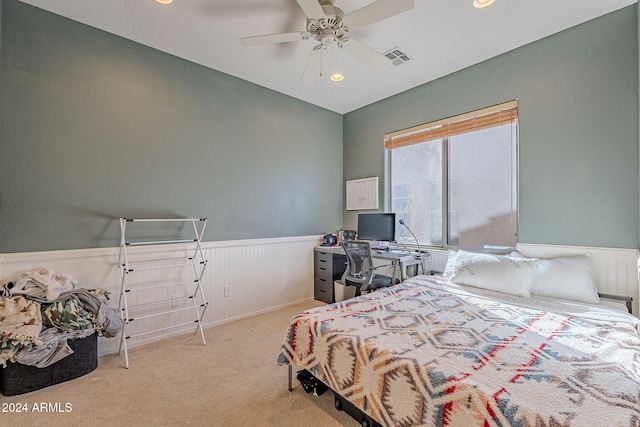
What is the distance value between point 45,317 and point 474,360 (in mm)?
2761

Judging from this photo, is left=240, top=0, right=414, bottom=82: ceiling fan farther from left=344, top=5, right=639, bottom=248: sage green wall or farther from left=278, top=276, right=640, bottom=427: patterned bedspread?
left=278, top=276, right=640, bottom=427: patterned bedspread

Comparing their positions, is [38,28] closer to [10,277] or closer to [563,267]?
[10,277]

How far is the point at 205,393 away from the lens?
196 centimetres

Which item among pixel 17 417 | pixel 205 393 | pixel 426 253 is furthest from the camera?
pixel 426 253

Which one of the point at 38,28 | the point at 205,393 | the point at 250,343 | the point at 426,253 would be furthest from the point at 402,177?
the point at 38,28

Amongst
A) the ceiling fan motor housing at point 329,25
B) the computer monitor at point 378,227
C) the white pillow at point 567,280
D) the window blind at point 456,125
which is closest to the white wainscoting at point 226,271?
the computer monitor at point 378,227

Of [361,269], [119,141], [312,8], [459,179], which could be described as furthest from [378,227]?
[119,141]

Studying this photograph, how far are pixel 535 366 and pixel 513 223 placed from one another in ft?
6.53

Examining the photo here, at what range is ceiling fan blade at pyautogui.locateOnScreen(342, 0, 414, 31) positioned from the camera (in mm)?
1798

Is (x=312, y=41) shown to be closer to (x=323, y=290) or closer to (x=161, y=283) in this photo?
(x=161, y=283)

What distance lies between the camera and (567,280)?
2.23 meters

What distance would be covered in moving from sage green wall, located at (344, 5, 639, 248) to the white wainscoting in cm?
272

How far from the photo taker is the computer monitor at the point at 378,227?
12.0 ft

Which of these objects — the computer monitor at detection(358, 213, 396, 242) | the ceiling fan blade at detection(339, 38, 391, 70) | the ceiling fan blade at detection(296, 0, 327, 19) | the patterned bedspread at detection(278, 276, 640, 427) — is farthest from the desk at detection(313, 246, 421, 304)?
the ceiling fan blade at detection(296, 0, 327, 19)
